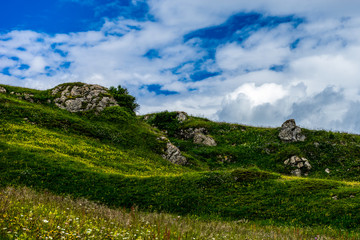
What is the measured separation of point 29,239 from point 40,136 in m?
34.6

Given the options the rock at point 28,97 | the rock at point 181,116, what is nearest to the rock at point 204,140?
the rock at point 181,116

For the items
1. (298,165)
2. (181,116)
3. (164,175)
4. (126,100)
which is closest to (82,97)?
(126,100)

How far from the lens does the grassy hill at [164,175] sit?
634 inches

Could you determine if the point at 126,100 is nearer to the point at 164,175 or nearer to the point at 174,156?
the point at 174,156

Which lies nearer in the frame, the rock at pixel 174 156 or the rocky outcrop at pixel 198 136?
the rock at pixel 174 156

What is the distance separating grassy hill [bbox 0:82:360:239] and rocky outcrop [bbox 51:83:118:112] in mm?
2182

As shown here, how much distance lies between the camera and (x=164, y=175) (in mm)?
28375

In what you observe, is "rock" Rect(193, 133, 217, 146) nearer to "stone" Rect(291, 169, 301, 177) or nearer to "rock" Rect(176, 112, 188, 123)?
"rock" Rect(176, 112, 188, 123)

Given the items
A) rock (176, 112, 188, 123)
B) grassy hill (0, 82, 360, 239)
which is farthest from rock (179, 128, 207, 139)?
rock (176, 112, 188, 123)

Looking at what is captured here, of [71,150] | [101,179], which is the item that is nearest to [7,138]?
[71,150]

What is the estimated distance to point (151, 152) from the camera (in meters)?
45.3

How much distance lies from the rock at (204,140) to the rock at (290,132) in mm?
16321

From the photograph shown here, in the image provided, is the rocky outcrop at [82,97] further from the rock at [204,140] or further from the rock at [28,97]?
the rock at [204,140]

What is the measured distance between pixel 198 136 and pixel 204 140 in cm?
200
